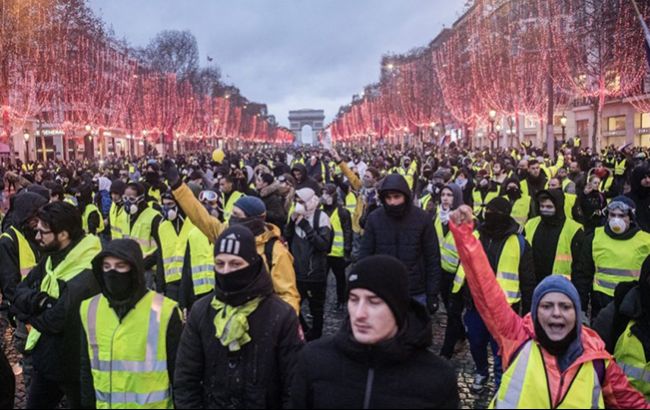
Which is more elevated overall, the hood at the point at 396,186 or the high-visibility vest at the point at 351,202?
the hood at the point at 396,186

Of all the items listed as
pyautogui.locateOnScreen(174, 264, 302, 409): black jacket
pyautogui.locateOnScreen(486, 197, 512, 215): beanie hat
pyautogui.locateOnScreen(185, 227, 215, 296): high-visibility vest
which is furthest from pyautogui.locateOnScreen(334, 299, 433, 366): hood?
pyautogui.locateOnScreen(185, 227, 215, 296): high-visibility vest

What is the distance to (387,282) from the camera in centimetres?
250

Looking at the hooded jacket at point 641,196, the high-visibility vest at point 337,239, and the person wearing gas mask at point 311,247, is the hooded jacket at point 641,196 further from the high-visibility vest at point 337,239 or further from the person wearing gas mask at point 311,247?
the person wearing gas mask at point 311,247

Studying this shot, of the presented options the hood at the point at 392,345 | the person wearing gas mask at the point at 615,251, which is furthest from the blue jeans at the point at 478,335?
the hood at the point at 392,345

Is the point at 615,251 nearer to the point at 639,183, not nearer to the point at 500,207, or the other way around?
the point at 500,207

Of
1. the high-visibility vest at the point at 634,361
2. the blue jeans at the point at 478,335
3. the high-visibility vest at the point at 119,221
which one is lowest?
the blue jeans at the point at 478,335

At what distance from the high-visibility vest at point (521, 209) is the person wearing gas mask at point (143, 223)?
5.13 metres

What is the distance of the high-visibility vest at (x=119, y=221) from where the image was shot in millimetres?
→ 7835

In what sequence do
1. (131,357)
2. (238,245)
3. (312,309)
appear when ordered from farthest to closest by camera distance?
(312,309)
(131,357)
(238,245)

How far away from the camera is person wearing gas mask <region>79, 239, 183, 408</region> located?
3.51m

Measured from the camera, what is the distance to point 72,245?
427 centimetres

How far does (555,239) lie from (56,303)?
468 cm

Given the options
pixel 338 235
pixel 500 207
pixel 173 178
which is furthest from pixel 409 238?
pixel 338 235

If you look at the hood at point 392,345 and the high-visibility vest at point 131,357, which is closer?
the hood at point 392,345
